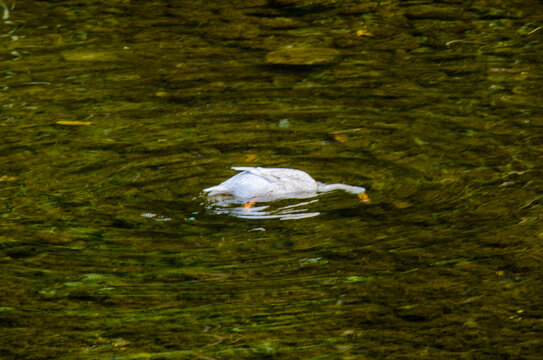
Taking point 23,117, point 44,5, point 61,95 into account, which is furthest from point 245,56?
point 44,5

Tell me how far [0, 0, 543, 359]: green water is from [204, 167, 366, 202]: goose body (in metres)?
0.14

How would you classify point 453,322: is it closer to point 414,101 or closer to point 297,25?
point 414,101

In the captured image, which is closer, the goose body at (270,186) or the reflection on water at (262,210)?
the reflection on water at (262,210)

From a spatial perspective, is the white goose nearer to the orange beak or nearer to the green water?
the orange beak

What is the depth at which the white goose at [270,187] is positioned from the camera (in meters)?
5.35

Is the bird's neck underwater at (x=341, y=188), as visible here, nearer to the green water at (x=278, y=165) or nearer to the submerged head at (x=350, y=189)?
the submerged head at (x=350, y=189)

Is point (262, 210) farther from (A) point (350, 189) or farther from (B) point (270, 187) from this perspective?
(A) point (350, 189)

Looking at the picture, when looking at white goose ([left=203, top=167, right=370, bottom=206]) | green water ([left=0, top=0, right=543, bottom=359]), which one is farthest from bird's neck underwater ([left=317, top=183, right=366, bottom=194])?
green water ([left=0, top=0, right=543, bottom=359])

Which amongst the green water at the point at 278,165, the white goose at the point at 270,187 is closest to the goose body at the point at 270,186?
the white goose at the point at 270,187

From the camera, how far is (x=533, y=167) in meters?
5.76

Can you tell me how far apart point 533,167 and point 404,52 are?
3.38 m

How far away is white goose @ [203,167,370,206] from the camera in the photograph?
5348 mm

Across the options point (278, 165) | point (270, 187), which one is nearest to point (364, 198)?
point (270, 187)

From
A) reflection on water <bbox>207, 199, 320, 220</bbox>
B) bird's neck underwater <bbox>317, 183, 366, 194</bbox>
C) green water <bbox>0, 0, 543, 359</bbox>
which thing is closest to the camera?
green water <bbox>0, 0, 543, 359</bbox>
